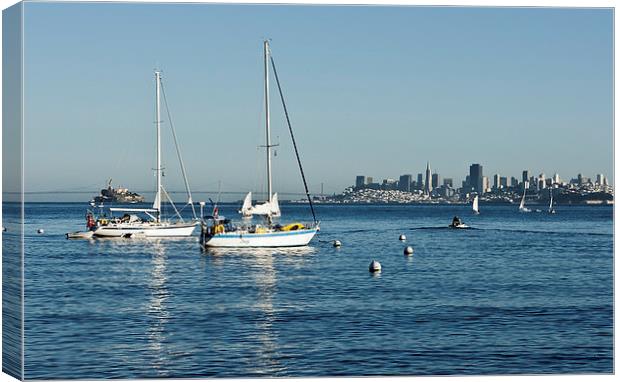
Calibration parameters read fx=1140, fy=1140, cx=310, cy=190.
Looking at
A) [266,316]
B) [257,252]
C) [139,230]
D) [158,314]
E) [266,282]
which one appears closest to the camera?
[266,316]

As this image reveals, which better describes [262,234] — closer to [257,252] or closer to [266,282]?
[257,252]

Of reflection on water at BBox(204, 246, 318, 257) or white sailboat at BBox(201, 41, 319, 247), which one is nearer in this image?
reflection on water at BBox(204, 246, 318, 257)

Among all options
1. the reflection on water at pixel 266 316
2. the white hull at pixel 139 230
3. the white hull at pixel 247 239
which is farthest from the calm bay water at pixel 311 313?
the white hull at pixel 139 230

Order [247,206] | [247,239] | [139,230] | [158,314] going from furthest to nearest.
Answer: [139,230] < [247,206] < [247,239] < [158,314]

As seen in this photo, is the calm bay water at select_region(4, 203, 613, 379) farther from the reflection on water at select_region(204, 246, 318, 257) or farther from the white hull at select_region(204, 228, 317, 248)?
the white hull at select_region(204, 228, 317, 248)

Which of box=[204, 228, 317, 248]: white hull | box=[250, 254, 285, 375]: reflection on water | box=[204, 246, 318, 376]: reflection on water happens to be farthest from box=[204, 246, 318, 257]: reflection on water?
box=[250, 254, 285, 375]: reflection on water

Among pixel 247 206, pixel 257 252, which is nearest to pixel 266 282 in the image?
pixel 257 252

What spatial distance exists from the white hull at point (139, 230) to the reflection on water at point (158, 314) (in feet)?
44.9

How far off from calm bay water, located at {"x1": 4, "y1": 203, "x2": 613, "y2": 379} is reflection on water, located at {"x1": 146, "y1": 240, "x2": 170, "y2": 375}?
0.05m

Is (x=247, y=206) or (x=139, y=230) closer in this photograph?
(x=247, y=206)

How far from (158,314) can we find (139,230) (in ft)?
104

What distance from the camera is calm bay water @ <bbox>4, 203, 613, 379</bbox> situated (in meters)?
18.0

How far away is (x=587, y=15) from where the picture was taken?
1622cm

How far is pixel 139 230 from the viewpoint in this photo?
5553 centimetres
